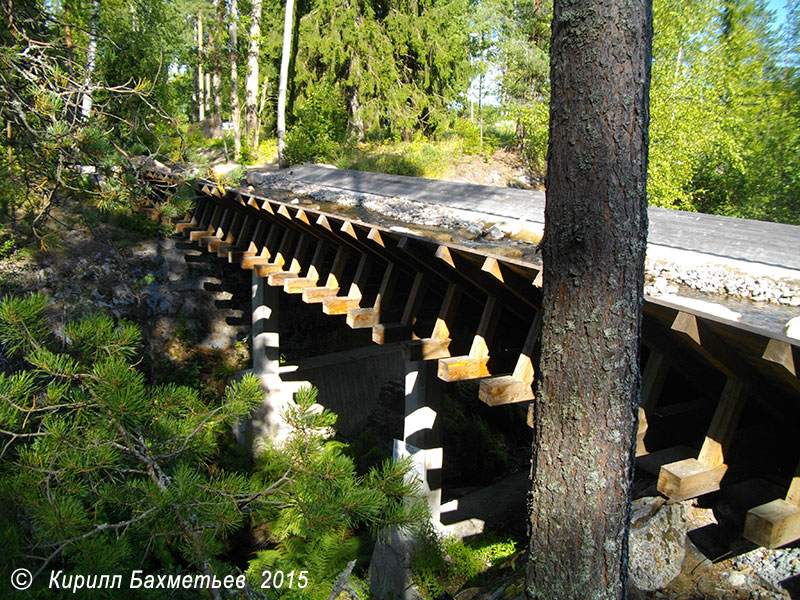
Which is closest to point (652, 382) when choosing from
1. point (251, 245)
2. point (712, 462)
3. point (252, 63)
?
point (712, 462)

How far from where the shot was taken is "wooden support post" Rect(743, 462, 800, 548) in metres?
2.70

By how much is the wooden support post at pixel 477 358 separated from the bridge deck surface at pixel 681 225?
1.56 meters

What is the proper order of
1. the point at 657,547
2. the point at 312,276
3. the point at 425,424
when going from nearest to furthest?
the point at 657,547 → the point at 425,424 → the point at 312,276

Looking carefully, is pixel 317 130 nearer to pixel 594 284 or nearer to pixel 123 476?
pixel 123 476

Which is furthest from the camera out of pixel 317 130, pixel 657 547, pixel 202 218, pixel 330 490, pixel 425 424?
pixel 317 130

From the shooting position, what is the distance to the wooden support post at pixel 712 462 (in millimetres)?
3082

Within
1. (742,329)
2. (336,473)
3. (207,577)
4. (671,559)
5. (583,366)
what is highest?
(742,329)

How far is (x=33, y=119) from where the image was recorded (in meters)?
4.31

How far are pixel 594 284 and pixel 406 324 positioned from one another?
3433 mm

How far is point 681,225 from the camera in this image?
5.46 metres

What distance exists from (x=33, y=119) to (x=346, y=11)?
19100mm

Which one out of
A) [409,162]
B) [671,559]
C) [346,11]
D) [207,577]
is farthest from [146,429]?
[346,11]

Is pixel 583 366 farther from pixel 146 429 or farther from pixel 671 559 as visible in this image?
pixel 146 429

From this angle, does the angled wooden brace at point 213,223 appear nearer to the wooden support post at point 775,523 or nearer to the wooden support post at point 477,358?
the wooden support post at point 477,358
